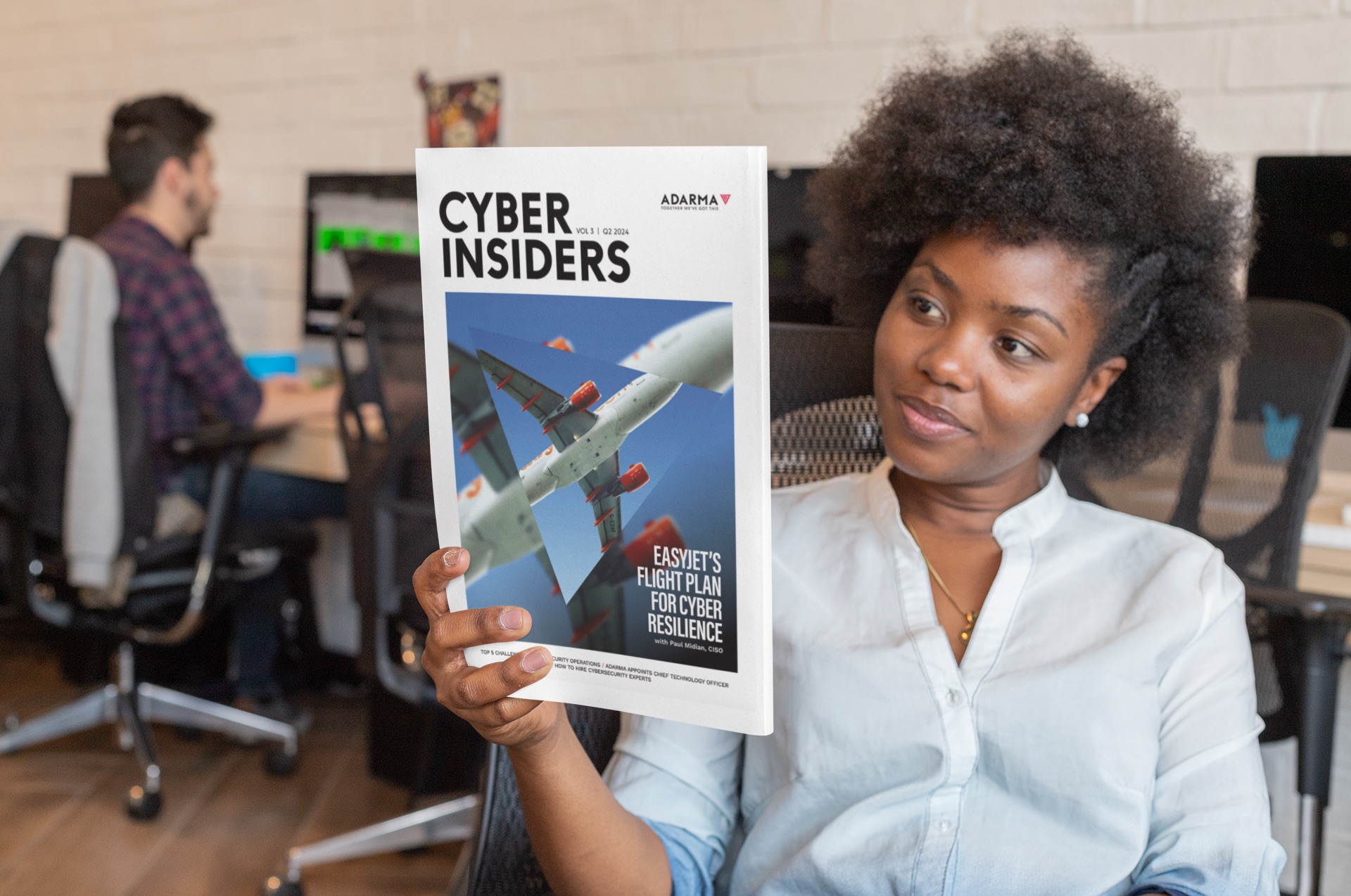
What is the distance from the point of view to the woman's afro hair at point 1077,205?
87 cm

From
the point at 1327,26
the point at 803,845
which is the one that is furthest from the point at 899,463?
the point at 1327,26

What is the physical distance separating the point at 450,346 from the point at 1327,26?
64.9 inches

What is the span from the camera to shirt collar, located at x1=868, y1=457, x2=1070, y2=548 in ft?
3.03

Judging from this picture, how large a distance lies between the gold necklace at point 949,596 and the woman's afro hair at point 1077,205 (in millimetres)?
188

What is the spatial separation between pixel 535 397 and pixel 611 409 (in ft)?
0.16

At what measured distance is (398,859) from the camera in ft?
6.59

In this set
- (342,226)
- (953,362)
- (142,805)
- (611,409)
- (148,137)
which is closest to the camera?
(611,409)

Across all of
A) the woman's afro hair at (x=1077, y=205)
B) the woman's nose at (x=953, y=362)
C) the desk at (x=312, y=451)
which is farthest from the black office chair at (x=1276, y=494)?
the desk at (x=312, y=451)

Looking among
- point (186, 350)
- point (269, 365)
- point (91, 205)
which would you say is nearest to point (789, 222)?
point (186, 350)

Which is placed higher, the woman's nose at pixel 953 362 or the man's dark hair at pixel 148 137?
the man's dark hair at pixel 148 137

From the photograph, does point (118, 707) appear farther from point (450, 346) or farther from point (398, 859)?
point (450, 346)

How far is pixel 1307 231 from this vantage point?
1.55 meters

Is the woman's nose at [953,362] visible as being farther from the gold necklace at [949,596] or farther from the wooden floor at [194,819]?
the wooden floor at [194,819]

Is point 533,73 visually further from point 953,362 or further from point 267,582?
point 953,362
